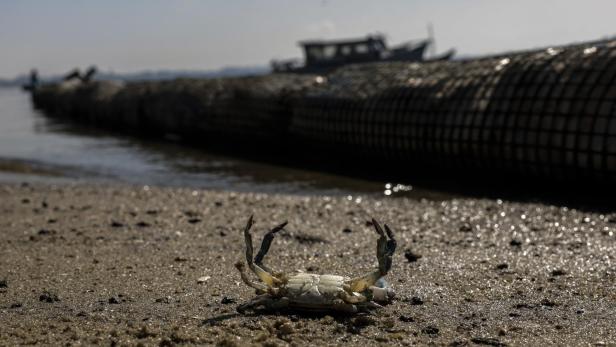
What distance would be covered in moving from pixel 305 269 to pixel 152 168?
5.82 meters

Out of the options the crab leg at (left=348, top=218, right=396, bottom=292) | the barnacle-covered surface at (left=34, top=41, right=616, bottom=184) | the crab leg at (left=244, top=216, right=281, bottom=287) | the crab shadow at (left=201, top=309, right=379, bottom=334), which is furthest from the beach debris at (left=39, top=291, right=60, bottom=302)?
the barnacle-covered surface at (left=34, top=41, right=616, bottom=184)

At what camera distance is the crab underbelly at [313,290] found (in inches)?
122

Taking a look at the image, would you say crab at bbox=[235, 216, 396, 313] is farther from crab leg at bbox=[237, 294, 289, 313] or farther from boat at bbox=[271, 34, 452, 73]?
boat at bbox=[271, 34, 452, 73]

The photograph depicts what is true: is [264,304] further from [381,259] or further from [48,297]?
[48,297]

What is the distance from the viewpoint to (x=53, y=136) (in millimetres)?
15188

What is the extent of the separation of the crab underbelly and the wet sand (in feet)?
0.21

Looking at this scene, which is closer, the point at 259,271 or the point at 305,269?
the point at 259,271

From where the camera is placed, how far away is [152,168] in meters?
9.50

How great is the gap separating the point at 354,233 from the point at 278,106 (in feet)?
17.2

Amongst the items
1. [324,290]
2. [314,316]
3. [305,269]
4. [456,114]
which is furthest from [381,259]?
[456,114]

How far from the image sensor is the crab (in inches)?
121

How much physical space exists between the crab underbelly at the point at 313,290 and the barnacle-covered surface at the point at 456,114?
3034 mm

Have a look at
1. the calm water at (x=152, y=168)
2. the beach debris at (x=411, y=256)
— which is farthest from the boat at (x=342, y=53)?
the beach debris at (x=411, y=256)

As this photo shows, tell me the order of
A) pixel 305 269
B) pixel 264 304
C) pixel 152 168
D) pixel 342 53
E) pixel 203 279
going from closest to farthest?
pixel 264 304, pixel 203 279, pixel 305 269, pixel 152 168, pixel 342 53
